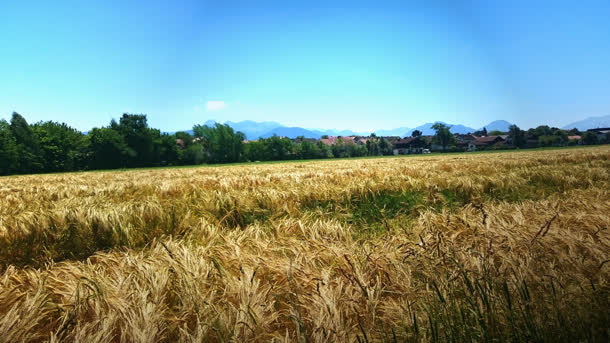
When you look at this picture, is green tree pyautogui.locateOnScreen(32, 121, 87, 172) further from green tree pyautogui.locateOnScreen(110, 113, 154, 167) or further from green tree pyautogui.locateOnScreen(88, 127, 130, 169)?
green tree pyautogui.locateOnScreen(110, 113, 154, 167)

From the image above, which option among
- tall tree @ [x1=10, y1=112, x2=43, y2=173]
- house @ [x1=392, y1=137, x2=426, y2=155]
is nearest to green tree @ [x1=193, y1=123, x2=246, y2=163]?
tall tree @ [x1=10, y1=112, x2=43, y2=173]

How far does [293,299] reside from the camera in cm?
170

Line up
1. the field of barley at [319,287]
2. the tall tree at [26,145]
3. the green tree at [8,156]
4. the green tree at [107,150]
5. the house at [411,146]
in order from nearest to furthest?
the field of barley at [319,287] → the green tree at [8,156] → the tall tree at [26,145] → the green tree at [107,150] → the house at [411,146]

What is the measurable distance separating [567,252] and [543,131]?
153m

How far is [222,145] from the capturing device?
8325 cm

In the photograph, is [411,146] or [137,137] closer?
[137,137]

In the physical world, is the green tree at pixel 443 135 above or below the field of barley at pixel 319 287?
above

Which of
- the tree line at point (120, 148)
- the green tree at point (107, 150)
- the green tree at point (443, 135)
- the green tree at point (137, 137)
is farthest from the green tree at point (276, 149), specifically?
the green tree at point (443, 135)

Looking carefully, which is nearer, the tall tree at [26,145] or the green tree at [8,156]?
the green tree at [8,156]

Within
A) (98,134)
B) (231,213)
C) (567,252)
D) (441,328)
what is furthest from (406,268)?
(98,134)

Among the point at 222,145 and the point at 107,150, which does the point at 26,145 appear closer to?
the point at 107,150

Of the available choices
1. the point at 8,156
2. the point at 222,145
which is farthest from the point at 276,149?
the point at 8,156

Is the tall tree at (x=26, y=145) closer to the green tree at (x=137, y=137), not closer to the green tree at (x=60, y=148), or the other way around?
the green tree at (x=60, y=148)

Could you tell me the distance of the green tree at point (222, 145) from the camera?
83.2m
